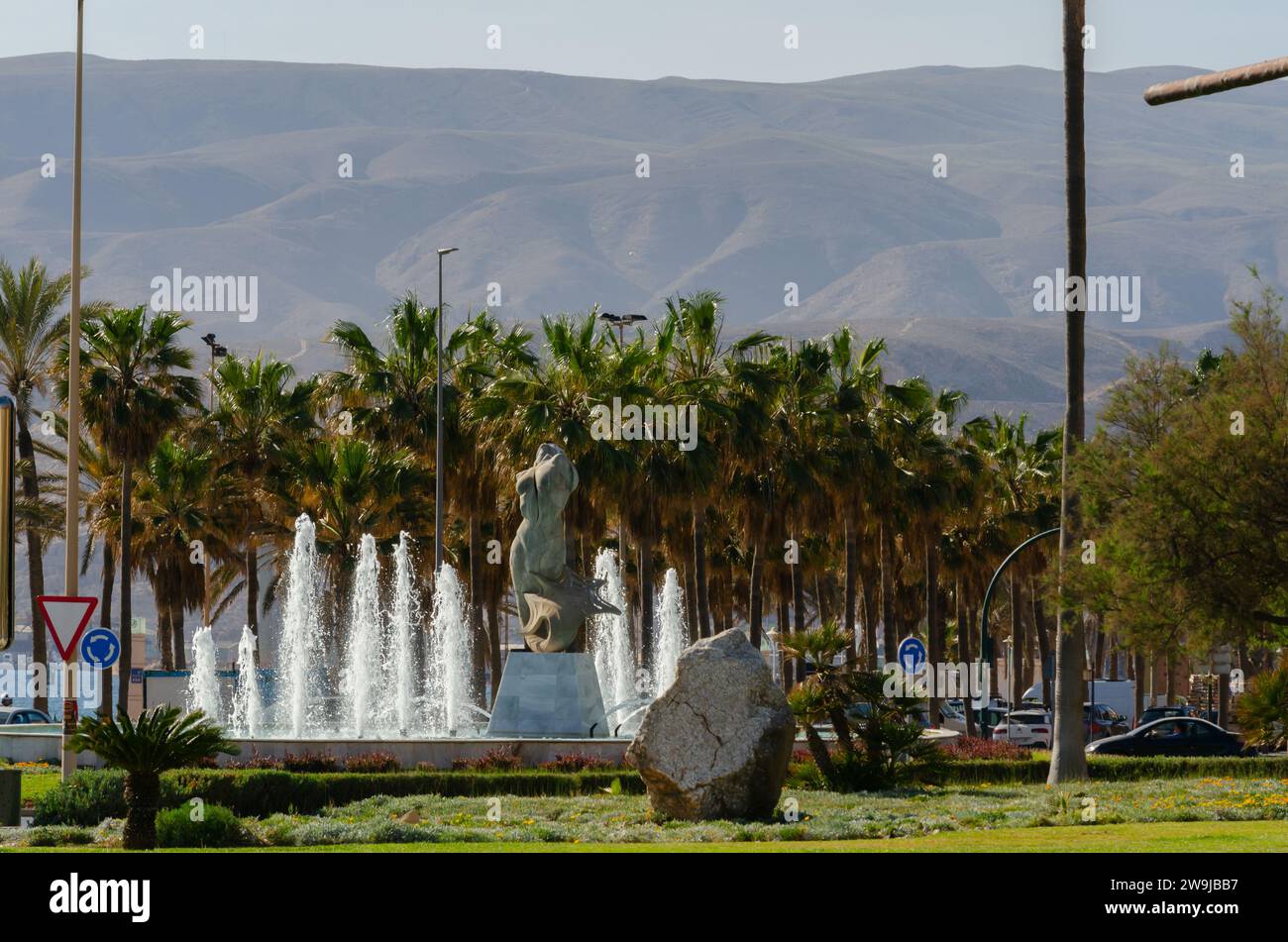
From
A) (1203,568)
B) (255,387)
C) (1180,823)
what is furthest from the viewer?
(255,387)

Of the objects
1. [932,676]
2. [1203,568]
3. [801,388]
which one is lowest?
[932,676]

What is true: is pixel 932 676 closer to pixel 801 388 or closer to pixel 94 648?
pixel 801 388

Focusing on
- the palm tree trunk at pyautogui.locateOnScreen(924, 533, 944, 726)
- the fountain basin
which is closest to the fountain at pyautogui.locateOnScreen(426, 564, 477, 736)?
the fountain basin

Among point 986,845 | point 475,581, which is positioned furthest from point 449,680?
point 986,845

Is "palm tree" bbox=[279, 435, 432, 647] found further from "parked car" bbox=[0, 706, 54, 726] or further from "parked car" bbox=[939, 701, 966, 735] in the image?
"parked car" bbox=[939, 701, 966, 735]

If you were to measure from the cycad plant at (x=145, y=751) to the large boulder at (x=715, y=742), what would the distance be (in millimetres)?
5529

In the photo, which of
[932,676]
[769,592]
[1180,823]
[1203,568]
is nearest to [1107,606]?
[1203,568]

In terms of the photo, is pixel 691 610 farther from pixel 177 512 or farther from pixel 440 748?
pixel 440 748

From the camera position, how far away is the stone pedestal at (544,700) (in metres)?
33.2

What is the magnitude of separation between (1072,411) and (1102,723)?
3960 cm

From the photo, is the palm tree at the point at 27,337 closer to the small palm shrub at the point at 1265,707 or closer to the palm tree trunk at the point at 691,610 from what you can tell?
the palm tree trunk at the point at 691,610

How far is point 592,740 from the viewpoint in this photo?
3155cm

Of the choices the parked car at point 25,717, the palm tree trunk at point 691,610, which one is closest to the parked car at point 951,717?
the palm tree trunk at point 691,610
